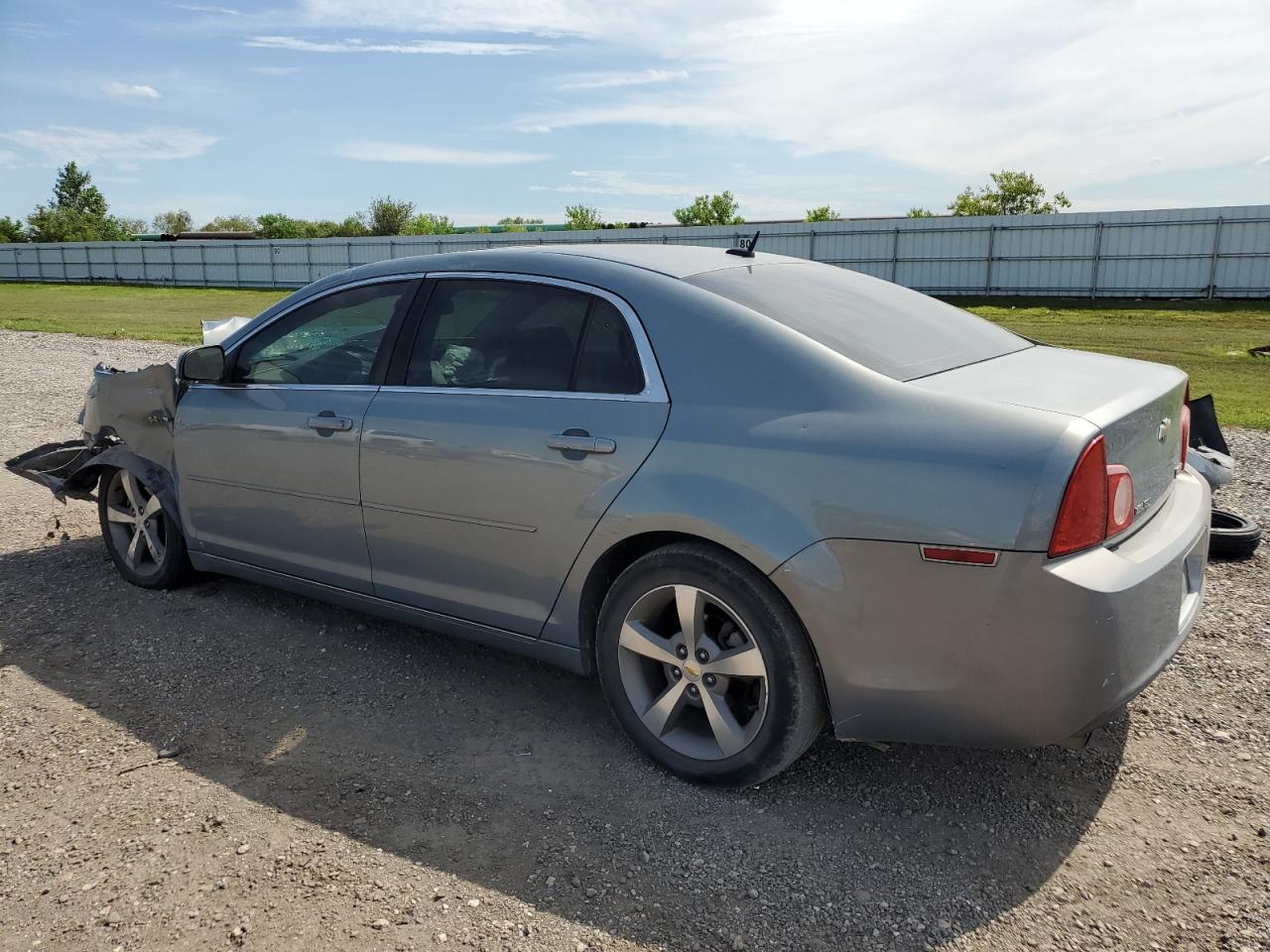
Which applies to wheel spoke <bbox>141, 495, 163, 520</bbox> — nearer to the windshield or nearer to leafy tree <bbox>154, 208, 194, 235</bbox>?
the windshield

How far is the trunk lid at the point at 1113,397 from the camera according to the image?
281cm

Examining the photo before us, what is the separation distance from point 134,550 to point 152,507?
30 cm

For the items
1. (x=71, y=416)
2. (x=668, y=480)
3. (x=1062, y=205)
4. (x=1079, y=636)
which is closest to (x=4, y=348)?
(x=71, y=416)

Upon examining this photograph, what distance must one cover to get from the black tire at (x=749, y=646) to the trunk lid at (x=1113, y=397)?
782mm

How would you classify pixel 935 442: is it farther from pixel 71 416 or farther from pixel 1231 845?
pixel 71 416

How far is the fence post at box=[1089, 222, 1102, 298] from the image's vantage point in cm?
2884

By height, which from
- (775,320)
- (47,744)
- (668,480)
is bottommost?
(47,744)

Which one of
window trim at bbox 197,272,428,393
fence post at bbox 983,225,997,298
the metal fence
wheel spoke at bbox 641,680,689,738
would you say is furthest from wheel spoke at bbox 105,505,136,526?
fence post at bbox 983,225,997,298

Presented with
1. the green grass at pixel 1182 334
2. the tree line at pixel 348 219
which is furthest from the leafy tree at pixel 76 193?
the green grass at pixel 1182 334

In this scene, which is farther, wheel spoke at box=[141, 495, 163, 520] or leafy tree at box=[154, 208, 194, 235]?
leafy tree at box=[154, 208, 194, 235]

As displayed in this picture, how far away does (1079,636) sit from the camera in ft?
8.46

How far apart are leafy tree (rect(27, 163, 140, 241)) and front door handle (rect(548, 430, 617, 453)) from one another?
303 ft

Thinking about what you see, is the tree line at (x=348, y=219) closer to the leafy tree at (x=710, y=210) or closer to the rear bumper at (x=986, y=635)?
the leafy tree at (x=710, y=210)

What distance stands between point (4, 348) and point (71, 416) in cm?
909
